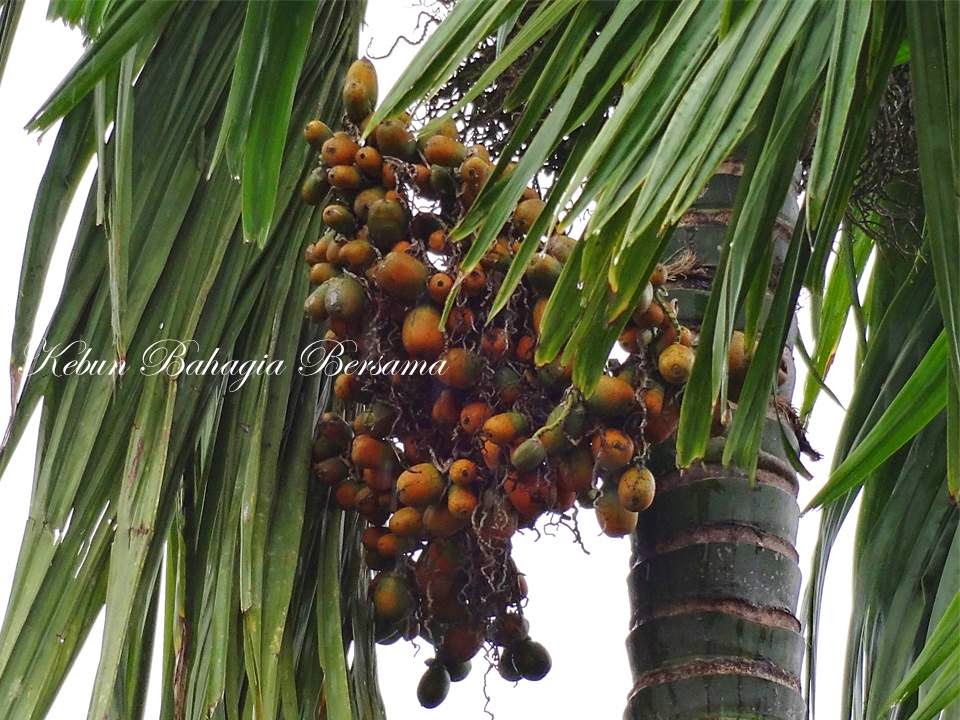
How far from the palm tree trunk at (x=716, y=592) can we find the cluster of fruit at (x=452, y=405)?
0.13 m

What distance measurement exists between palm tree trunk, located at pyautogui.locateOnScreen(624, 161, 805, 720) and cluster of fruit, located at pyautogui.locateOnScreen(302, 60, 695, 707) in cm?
13

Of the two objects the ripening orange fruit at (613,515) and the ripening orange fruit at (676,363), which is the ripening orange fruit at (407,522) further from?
the ripening orange fruit at (676,363)

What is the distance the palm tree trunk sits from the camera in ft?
5.87

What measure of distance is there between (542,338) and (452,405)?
26 cm

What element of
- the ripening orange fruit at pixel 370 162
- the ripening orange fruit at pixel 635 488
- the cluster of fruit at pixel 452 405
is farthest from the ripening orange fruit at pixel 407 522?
the ripening orange fruit at pixel 370 162

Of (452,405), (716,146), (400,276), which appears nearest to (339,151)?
(400,276)

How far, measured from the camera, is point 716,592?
1.83 m

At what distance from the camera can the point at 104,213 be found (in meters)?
1.79

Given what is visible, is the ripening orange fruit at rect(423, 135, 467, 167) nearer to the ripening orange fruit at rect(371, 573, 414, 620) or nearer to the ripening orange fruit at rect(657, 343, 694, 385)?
the ripening orange fruit at rect(657, 343, 694, 385)

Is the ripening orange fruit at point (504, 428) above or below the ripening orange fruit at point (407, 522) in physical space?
above

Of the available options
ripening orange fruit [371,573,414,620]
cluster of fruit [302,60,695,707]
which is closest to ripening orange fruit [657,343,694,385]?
cluster of fruit [302,60,695,707]

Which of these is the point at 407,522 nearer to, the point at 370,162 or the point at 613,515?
the point at 613,515

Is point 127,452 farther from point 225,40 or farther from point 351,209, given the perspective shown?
point 225,40

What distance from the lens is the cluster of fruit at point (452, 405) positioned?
5.58 feet
